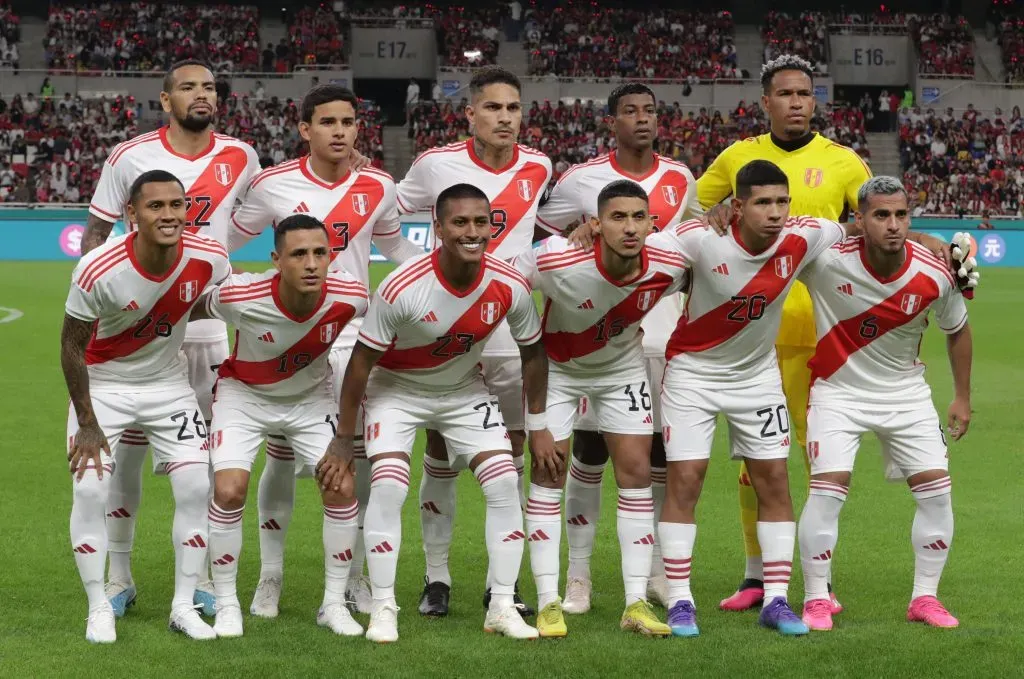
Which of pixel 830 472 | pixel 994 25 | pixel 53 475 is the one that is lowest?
pixel 53 475

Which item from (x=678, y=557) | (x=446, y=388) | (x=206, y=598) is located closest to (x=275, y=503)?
(x=206, y=598)

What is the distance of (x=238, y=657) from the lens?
17.3 feet

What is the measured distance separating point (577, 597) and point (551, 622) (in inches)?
22.7

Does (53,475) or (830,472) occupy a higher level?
(830,472)

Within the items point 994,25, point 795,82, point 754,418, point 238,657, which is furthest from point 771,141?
point 994,25

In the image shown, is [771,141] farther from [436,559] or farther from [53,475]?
[53,475]

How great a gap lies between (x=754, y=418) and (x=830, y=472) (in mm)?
418

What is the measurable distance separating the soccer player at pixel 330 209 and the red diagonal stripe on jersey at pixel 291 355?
1.48ft

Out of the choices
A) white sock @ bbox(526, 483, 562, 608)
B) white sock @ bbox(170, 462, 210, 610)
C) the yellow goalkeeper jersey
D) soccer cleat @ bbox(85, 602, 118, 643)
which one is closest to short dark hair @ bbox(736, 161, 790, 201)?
the yellow goalkeeper jersey

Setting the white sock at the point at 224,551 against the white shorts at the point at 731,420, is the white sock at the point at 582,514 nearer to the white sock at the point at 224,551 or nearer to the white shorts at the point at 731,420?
the white shorts at the point at 731,420

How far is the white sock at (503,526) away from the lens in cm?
570

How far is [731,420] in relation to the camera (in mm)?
5859

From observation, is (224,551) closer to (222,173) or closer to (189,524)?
(189,524)

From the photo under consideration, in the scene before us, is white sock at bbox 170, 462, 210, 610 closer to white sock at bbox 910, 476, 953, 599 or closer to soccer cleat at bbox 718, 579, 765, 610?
soccer cleat at bbox 718, 579, 765, 610
